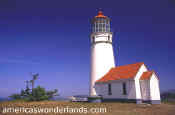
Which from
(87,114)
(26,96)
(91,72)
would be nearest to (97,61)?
(91,72)

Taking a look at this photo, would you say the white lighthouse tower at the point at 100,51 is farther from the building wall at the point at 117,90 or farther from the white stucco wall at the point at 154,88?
the white stucco wall at the point at 154,88

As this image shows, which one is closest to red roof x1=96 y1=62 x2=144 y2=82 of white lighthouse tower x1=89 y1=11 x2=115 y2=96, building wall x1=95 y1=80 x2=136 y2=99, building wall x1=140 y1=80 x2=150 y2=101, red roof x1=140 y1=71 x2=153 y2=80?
building wall x1=95 y1=80 x2=136 y2=99

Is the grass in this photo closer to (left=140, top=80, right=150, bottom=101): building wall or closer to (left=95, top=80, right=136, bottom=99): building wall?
(left=140, top=80, right=150, bottom=101): building wall

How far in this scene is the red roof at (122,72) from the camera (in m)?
23.7

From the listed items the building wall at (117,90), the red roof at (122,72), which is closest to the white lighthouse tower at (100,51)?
the red roof at (122,72)

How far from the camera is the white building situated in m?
22.4

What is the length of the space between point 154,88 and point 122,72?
520 cm

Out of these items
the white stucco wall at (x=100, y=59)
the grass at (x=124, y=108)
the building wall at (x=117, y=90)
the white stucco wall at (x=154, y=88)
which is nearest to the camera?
the grass at (x=124, y=108)

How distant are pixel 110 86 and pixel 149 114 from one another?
41.5ft

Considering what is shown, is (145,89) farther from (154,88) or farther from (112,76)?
(112,76)

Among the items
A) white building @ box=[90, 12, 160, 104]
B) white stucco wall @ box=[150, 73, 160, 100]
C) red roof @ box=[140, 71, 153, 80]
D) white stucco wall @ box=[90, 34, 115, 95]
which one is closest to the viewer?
white stucco wall @ box=[150, 73, 160, 100]

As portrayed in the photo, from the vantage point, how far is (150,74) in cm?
2234

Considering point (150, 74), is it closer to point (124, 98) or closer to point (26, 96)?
point (124, 98)

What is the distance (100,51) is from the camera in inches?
1148
